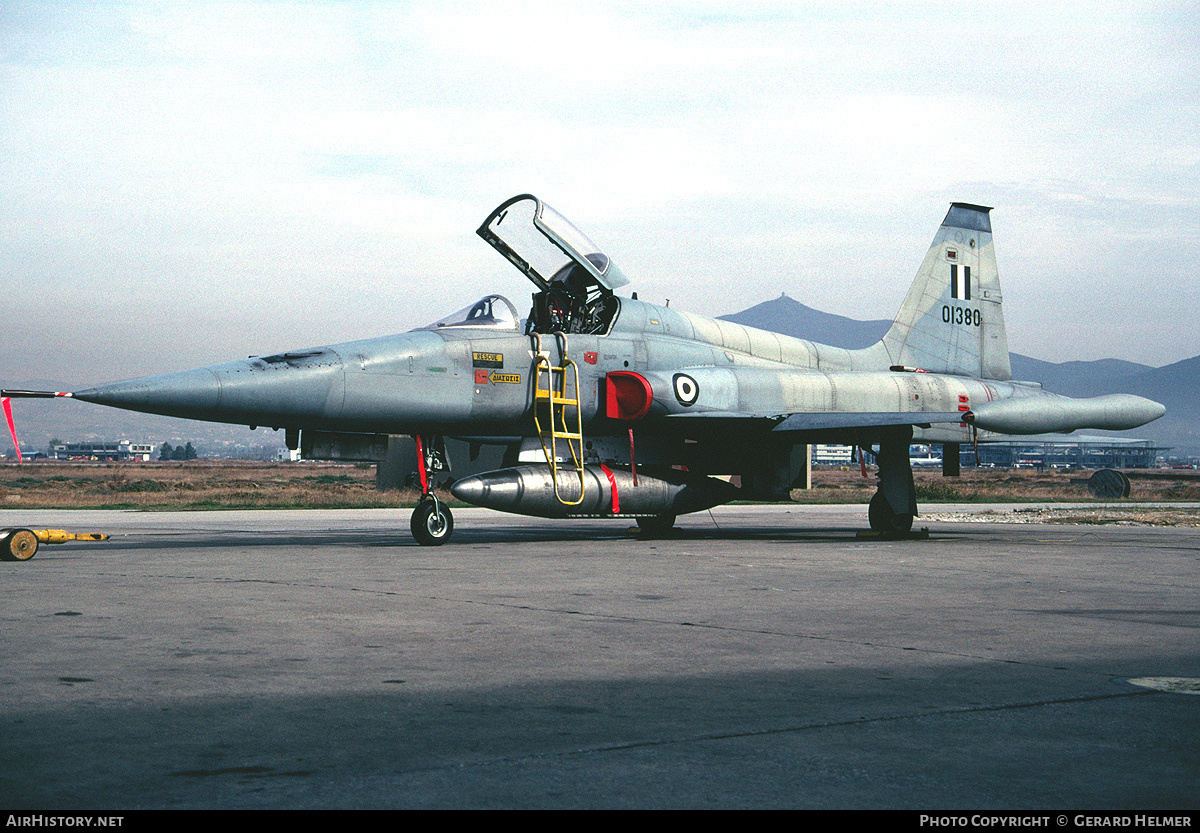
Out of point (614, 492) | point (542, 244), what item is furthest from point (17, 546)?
point (542, 244)

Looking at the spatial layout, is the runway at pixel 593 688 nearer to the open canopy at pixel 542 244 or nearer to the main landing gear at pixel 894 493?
the main landing gear at pixel 894 493

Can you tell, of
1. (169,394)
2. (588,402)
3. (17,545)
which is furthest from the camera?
(588,402)

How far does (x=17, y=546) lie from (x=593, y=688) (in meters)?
9.60

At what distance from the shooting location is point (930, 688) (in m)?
5.62

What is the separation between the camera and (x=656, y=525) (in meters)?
18.6

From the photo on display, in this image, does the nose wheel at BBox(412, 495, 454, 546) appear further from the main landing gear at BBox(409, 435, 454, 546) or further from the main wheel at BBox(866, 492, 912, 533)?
the main wheel at BBox(866, 492, 912, 533)

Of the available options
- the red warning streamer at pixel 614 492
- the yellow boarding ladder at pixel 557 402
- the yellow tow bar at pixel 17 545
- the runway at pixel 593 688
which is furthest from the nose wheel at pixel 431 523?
the yellow tow bar at pixel 17 545

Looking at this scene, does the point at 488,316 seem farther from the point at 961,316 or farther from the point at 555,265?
the point at 961,316

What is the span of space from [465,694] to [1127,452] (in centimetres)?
19096

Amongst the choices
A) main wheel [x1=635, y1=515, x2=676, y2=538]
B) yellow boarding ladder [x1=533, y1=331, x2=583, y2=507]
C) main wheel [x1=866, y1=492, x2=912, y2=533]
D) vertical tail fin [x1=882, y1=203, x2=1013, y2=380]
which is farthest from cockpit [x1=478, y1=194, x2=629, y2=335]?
vertical tail fin [x1=882, y1=203, x2=1013, y2=380]

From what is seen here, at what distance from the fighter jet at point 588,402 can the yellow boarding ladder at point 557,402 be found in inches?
1.0

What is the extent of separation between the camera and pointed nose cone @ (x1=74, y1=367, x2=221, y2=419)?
12.5 metres

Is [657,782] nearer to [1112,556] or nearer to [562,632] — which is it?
[562,632]
